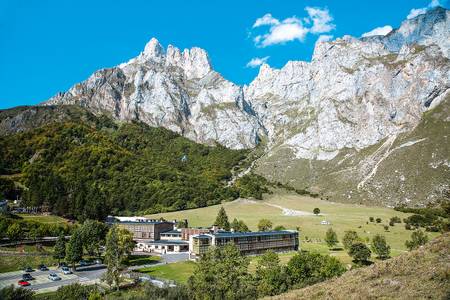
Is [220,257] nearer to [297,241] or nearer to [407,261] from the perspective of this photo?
[407,261]

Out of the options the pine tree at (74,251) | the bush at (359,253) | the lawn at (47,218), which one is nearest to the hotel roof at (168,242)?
the lawn at (47,218)

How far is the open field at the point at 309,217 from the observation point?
11362 cm

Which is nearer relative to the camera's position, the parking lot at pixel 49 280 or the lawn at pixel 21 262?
the parking lot at pixel 49 280

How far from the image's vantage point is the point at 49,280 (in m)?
64.1

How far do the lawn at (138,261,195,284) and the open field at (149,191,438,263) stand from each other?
35459mm

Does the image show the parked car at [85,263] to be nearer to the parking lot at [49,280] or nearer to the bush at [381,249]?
the parking lot at [49,280]

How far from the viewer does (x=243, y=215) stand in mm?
154000

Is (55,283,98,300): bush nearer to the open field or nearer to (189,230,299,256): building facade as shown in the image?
(189,230,299,256): building facade

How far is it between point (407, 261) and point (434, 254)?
193cm

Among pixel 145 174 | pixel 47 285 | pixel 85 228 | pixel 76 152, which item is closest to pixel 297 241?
pixel 85 228

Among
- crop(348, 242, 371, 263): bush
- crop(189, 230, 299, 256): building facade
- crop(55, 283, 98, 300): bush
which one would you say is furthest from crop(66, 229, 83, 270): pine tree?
crop(348, 242, 371, 263): bush

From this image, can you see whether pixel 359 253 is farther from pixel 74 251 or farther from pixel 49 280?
pixel 49 280

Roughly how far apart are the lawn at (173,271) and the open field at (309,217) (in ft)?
116

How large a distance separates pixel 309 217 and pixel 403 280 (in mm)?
125031
